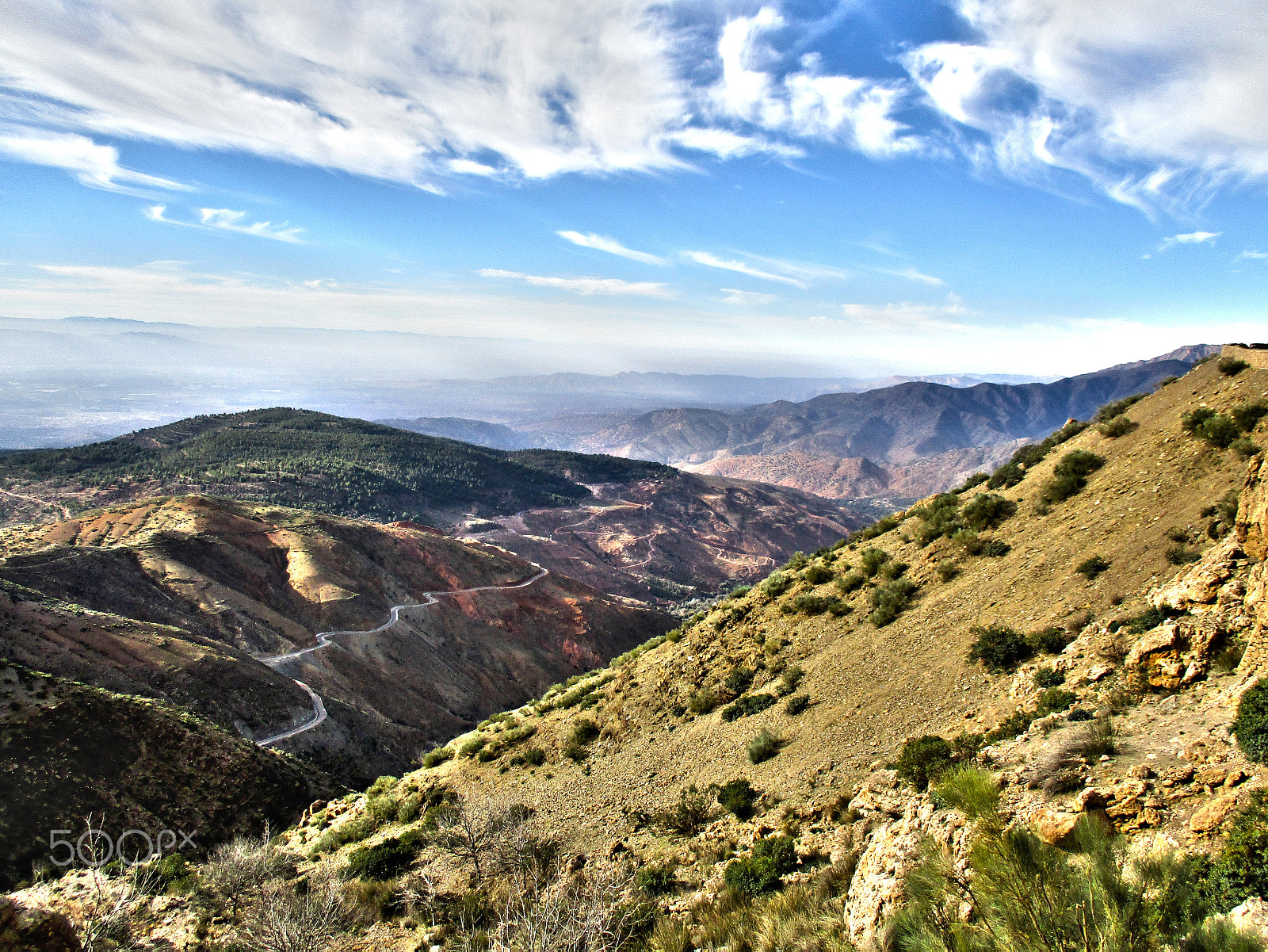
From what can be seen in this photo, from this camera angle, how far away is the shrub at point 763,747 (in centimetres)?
1283

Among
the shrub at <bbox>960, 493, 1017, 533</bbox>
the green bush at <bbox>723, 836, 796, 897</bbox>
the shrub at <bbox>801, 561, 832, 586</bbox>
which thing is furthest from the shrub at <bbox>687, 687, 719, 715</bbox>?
the shrub at <bbox>960, 493, 1017, 533</bbox>

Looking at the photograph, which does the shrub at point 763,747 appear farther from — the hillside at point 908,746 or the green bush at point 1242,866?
the green bush at point 1242,866

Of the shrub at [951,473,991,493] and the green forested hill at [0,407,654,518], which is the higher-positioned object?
the shrub at [951,473,991,493]

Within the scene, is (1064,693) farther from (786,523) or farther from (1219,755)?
(786,523)

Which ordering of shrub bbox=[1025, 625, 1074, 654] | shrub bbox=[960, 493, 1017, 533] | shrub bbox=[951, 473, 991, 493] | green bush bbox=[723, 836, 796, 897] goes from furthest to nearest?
1. shrub bbox=[951, 473, 991, 493]
2. shrub bbox=[960, 493, 1017, 533]
3. shrub bbox=[1025, 625, 1074, 654]
4. green bush bbox=[723, 836, 796, 897]

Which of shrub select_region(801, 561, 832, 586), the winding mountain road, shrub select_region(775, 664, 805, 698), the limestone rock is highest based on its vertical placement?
the limestone rock

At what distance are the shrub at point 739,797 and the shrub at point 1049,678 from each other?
5471mm

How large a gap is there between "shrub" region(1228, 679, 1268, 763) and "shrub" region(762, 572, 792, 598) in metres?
13.7

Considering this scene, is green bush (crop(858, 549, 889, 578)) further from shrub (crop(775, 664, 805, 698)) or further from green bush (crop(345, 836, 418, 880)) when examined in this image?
green bush (crop(345, 836, 418, 880))

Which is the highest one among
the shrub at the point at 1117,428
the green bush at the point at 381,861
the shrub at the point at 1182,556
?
the shrub at the point at 1117,428

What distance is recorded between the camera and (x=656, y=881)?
32.0ft

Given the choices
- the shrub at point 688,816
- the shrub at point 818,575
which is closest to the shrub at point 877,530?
the shrub at point 818,575

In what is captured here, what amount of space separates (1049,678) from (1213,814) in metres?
5.41

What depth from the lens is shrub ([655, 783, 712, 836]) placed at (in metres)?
11.3
